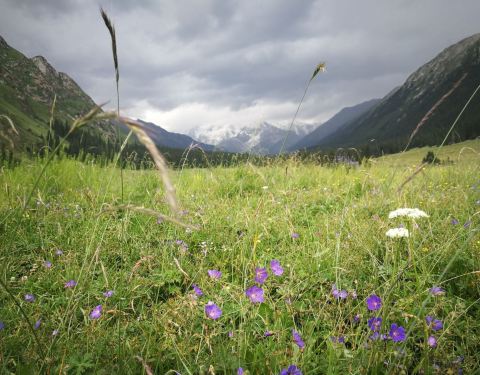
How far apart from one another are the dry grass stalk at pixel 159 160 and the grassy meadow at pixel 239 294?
861mm

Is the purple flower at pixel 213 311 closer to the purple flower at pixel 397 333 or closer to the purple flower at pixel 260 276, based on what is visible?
the purple flower at pixel 260 276

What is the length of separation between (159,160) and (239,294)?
5.51 feet

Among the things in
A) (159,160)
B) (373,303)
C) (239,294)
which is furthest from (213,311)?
(159,160)

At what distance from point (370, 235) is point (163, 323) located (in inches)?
97.9

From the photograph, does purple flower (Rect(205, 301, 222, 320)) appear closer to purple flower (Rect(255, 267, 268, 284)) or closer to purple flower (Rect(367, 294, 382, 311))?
purple flower (Rect(255, 267, 268, 284))

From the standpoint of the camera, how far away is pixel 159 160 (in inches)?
29.1

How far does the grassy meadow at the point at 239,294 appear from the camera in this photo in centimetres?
180

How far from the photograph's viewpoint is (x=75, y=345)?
74.2 inches

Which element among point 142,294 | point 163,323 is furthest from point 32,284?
point 163,323

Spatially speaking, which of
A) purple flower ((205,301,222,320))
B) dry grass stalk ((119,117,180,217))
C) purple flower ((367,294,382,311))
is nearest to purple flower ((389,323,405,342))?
purple flower ((367,294,382,311))

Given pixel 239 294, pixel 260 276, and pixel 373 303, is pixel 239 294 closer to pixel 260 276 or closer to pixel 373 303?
pixel 260 276

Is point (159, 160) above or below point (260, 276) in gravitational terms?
above

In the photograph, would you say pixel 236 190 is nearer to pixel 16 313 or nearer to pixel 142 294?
pixel 142 294

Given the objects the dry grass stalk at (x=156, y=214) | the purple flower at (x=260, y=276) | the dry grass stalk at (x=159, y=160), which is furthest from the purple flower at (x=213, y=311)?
the dry grass stalk at (x=159, y=160)
